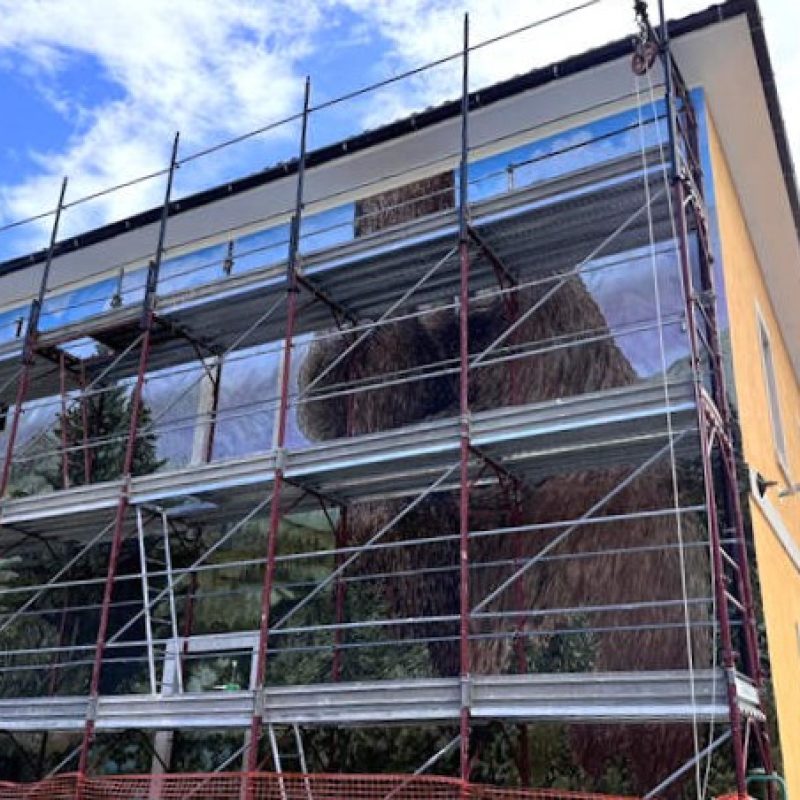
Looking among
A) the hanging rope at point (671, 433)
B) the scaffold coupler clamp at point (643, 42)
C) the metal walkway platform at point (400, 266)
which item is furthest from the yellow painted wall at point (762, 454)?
the scaffold coupler clamp at point (643, 42)

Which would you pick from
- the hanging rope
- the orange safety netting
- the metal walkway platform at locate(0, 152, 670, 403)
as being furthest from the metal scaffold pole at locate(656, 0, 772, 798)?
the orange safety netting

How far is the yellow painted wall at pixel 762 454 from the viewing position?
8.98m

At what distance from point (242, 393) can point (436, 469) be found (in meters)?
4.41

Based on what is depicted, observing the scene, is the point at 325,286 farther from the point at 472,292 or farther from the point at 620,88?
the point at 620,88

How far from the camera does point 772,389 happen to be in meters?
13.1

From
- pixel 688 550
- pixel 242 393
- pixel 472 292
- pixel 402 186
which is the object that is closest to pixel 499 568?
pixel 688 550

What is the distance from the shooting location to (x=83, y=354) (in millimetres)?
14938

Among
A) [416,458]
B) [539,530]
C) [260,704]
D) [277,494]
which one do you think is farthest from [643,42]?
[260,704]

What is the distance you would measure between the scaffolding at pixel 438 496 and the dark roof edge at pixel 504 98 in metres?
0.42

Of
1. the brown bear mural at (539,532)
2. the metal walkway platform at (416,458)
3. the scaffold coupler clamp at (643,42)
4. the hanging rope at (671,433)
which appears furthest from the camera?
the scaffold coupler clamp at (643,42)

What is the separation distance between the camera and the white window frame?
12.3 meters

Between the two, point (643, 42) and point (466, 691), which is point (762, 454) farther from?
point (466, 691)

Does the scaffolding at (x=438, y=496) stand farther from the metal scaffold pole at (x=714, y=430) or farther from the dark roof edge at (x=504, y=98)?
the dark roof edge at (x=504, y=98)

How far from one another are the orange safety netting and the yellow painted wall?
7.50ft
